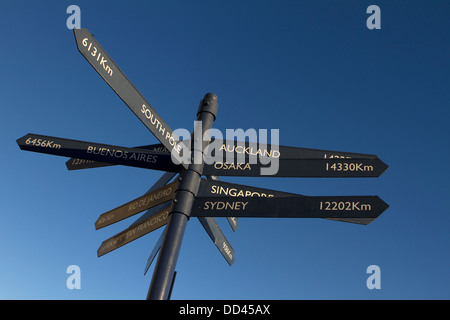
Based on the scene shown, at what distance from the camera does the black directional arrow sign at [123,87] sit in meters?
3.67

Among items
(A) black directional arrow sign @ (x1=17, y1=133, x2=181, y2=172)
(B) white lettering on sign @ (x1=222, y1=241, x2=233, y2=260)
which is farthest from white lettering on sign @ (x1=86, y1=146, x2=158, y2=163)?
(B) white lettering on sign @ (x1=222, y1=241, x2=233, y2=260)

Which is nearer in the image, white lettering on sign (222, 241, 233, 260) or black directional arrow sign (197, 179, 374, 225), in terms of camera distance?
black directional arrow sign (197, 179, 374, 225)

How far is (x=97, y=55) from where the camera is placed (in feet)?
12.4

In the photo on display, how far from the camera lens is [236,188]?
4.77 metres

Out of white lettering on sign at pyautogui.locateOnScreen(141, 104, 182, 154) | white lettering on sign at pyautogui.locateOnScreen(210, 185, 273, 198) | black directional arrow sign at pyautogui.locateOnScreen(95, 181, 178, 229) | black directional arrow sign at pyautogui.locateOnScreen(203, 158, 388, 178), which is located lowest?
black directional arrow sign at pyautogui.locateOnScreen(95, 181, 178, 229)

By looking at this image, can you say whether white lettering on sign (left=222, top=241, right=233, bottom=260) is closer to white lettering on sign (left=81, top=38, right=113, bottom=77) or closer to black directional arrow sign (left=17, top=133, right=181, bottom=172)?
black directional arrow sign (left=17, top=133, right=181, bottom=172)

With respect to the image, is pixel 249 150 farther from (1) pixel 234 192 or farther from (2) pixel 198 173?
(2) pixel 198 173

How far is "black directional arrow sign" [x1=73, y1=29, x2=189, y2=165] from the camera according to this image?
3674 millimetres

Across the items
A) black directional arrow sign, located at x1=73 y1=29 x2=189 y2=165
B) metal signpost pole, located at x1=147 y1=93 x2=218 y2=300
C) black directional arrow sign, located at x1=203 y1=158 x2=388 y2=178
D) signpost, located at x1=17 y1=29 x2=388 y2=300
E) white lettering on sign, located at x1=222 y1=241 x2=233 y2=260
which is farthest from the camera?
white lettering on sign, located at x1=222 y1=241 x2=233 y2=260

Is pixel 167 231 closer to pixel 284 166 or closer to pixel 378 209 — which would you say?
pixel 284 166

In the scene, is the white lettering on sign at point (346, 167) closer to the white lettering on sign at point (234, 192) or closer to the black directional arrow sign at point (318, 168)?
the black directional arrow sign at point (318, 168)

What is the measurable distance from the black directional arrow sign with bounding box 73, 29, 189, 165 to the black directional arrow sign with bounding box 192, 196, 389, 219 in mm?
867
